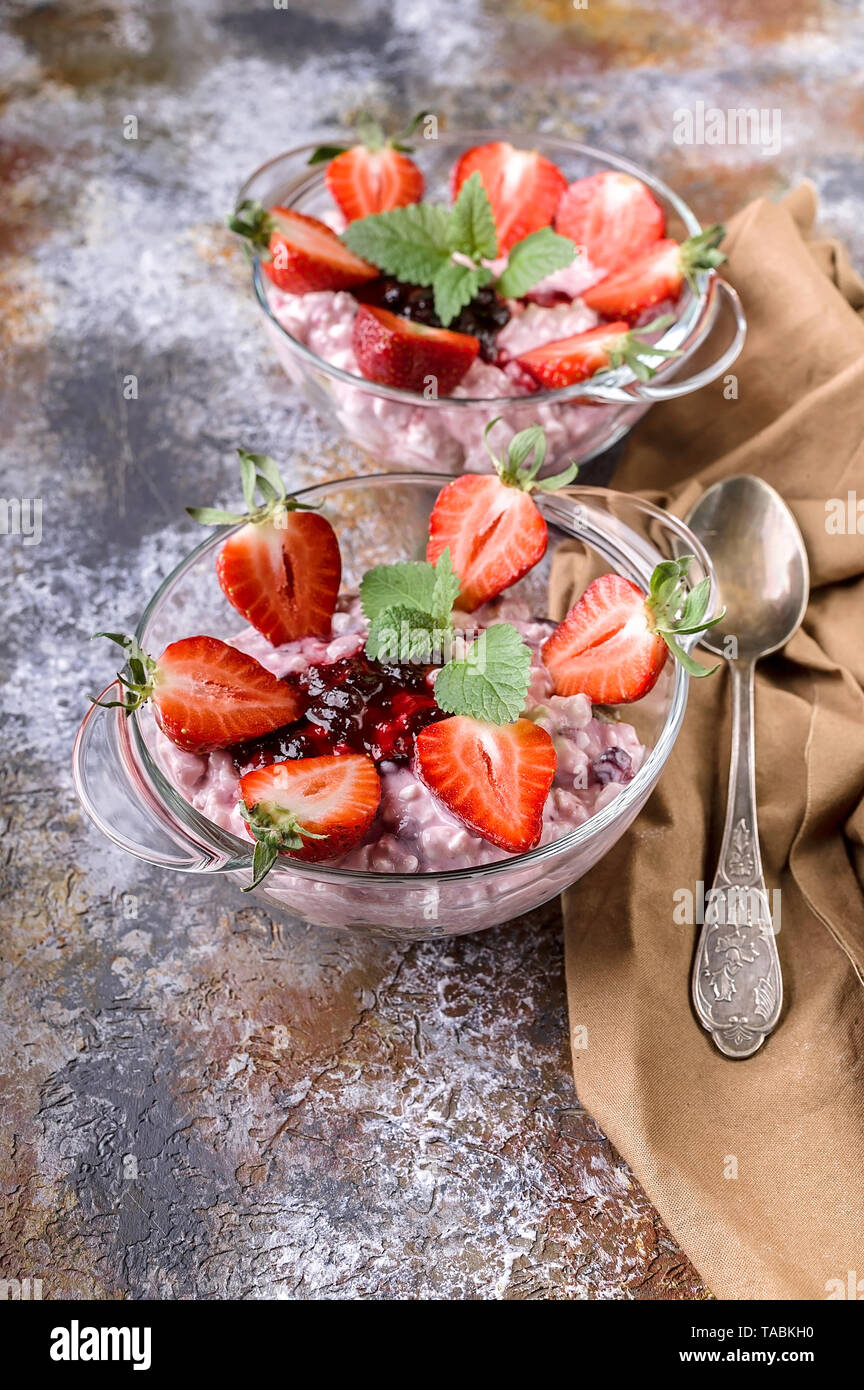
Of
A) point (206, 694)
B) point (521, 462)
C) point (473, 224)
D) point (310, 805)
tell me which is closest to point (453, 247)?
point (473, 224)

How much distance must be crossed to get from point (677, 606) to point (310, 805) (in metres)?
0.48

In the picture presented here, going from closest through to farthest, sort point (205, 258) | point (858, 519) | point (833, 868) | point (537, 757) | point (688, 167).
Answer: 1. point (537, 757)
2. point (833, 868)
3. point (858, 519)
4. point (205, 258)
5. point (688, 167)

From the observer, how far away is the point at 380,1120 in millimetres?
1458

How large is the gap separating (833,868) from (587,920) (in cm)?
33

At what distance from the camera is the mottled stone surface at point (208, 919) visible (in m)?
1.38

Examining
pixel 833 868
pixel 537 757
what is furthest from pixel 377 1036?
pixel 833 868

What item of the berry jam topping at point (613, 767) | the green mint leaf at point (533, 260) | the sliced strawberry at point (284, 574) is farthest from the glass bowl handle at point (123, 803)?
the green mint leaf at point (533, 260)

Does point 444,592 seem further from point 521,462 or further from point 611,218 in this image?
point 611,218

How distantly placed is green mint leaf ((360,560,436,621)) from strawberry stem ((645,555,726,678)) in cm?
27

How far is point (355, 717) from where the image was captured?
1.47m

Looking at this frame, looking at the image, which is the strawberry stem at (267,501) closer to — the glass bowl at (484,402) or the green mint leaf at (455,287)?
the glass bowl at (484,402)

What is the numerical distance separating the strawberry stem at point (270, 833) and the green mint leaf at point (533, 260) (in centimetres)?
110

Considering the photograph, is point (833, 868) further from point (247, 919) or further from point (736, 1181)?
point (247, 919)

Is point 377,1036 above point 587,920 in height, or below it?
below
